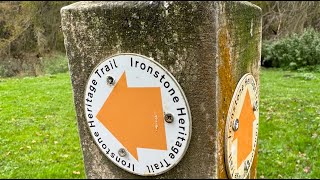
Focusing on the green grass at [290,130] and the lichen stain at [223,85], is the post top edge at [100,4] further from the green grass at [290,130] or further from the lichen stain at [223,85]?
the green grass at [290,130]

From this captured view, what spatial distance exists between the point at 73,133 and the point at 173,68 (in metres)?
4.28

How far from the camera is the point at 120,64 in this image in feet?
6.60

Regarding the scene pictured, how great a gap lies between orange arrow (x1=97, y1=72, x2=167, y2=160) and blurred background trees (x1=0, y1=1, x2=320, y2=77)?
8716 millimetres

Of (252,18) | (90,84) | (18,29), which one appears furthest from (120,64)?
(18,29)

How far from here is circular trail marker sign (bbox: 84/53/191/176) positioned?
6.42ft

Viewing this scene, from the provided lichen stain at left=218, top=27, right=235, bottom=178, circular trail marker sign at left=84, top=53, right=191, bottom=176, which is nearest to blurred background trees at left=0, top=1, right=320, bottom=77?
lichen stain at left=218, top=27, right=235, bottom=178

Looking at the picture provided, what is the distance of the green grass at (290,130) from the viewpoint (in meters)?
4.13

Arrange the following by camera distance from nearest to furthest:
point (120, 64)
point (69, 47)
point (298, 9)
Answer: point (120, 64)
point (69, 47)
point (298, 9)

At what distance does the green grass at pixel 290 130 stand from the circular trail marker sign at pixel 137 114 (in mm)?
1998

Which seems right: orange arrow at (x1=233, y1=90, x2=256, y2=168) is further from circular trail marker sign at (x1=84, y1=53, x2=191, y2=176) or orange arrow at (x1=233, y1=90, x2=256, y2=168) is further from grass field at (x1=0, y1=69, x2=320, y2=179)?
grass field at (x1=0, y1=69, x2=320, y2=179)

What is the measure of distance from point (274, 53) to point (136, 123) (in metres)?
11.7

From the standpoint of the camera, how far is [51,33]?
17406mm

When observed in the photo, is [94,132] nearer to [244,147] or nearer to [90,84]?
[90,84]

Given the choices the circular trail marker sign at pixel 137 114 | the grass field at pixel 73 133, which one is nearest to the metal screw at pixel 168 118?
the circular trail marker sign at pixel 137 114
